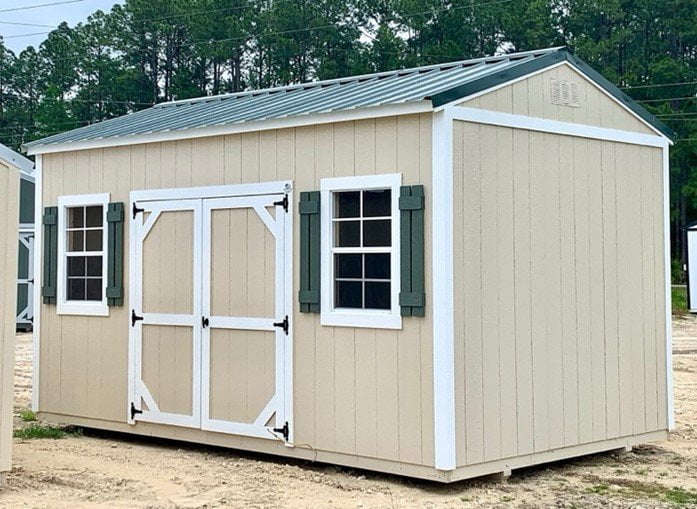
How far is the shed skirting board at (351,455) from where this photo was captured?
26.2ft

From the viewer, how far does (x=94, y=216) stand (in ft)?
34.6

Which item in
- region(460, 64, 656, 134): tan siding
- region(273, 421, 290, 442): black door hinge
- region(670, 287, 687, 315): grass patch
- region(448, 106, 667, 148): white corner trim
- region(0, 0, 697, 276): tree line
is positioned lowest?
region(273, 421, 290, 442): black door hinge

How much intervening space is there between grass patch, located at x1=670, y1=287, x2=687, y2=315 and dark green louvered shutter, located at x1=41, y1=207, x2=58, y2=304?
66.1ft

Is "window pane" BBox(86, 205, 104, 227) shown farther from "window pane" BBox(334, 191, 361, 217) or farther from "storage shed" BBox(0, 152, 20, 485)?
"window pane" BBox(334, 191, 361, 217)

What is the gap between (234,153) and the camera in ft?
30.8

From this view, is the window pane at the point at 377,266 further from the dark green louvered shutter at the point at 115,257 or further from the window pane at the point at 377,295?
the dark green louvered shutter at the point at 115,257

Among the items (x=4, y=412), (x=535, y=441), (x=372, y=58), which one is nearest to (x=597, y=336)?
(x=535, y=441)

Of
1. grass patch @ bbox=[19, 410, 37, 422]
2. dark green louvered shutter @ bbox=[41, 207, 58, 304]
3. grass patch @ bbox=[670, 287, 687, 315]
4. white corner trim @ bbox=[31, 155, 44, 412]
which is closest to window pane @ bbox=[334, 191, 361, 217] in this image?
dark green louvered shutter @ bbox=[41, 207, 58, 304]

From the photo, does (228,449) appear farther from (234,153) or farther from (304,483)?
(234,153)

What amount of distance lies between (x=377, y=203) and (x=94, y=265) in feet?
10.9

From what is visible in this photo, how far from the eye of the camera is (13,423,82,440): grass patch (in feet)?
34.1

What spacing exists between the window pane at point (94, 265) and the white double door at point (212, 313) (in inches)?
19.4

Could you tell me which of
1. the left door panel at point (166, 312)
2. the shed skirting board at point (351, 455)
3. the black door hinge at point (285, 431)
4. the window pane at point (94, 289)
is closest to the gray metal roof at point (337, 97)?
the left door panel at point (166, 312)

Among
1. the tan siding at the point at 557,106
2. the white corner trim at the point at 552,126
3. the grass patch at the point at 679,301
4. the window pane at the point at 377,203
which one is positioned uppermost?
the tan siding at the point at 557,106
